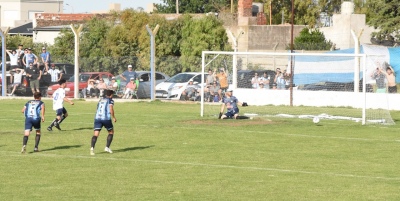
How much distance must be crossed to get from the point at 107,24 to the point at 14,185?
49.3 metres

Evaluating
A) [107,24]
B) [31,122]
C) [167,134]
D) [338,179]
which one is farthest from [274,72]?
[107,24]

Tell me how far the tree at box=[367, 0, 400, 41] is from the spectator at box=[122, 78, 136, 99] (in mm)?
19164

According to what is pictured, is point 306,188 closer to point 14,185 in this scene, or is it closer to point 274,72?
point 14,185

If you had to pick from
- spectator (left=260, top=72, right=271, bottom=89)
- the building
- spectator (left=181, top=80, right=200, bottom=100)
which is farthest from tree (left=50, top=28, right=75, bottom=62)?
the building

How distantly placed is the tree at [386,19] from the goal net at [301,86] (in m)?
18.1

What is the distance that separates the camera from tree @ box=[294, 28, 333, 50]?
5778 cm

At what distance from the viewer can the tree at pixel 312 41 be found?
190 feet

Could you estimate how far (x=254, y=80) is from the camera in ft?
127

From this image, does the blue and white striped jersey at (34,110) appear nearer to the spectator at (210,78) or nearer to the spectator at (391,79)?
the spectator at (210,78)

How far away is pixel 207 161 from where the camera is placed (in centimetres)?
2064

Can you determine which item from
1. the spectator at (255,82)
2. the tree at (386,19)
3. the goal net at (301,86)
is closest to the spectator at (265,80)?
the goal net at (301,86)

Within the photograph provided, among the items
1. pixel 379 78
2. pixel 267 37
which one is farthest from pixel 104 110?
pixel 267 37

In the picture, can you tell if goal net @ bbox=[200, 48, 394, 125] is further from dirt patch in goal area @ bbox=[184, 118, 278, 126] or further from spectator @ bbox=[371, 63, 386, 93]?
dirt patch in goal area @ bbox=[184, 118, 278, 126]

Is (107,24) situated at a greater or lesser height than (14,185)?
greater
